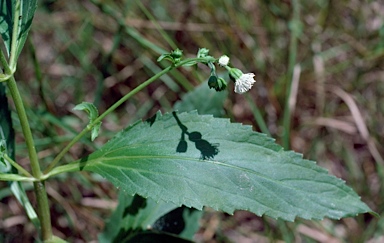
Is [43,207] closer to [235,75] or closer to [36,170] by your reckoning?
[36,170]

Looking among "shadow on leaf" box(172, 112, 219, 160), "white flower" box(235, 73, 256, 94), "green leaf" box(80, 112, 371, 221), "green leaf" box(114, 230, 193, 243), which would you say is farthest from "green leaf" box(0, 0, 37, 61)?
"green leaf" box(114, 230, 193, 243)

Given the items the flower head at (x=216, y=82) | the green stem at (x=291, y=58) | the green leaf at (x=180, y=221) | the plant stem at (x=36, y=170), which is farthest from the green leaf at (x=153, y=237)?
the green stem at (x=291, y=58)

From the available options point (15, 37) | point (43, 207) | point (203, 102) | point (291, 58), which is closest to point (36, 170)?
Result: point (43, 207)

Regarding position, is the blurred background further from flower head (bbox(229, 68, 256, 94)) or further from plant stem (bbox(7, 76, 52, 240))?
flower head (bbox(229, 68, 256, 94))

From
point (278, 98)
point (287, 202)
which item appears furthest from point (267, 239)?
point (287, 202)

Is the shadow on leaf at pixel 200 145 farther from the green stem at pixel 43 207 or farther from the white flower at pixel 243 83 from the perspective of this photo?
the green stem at pixel 43 207
